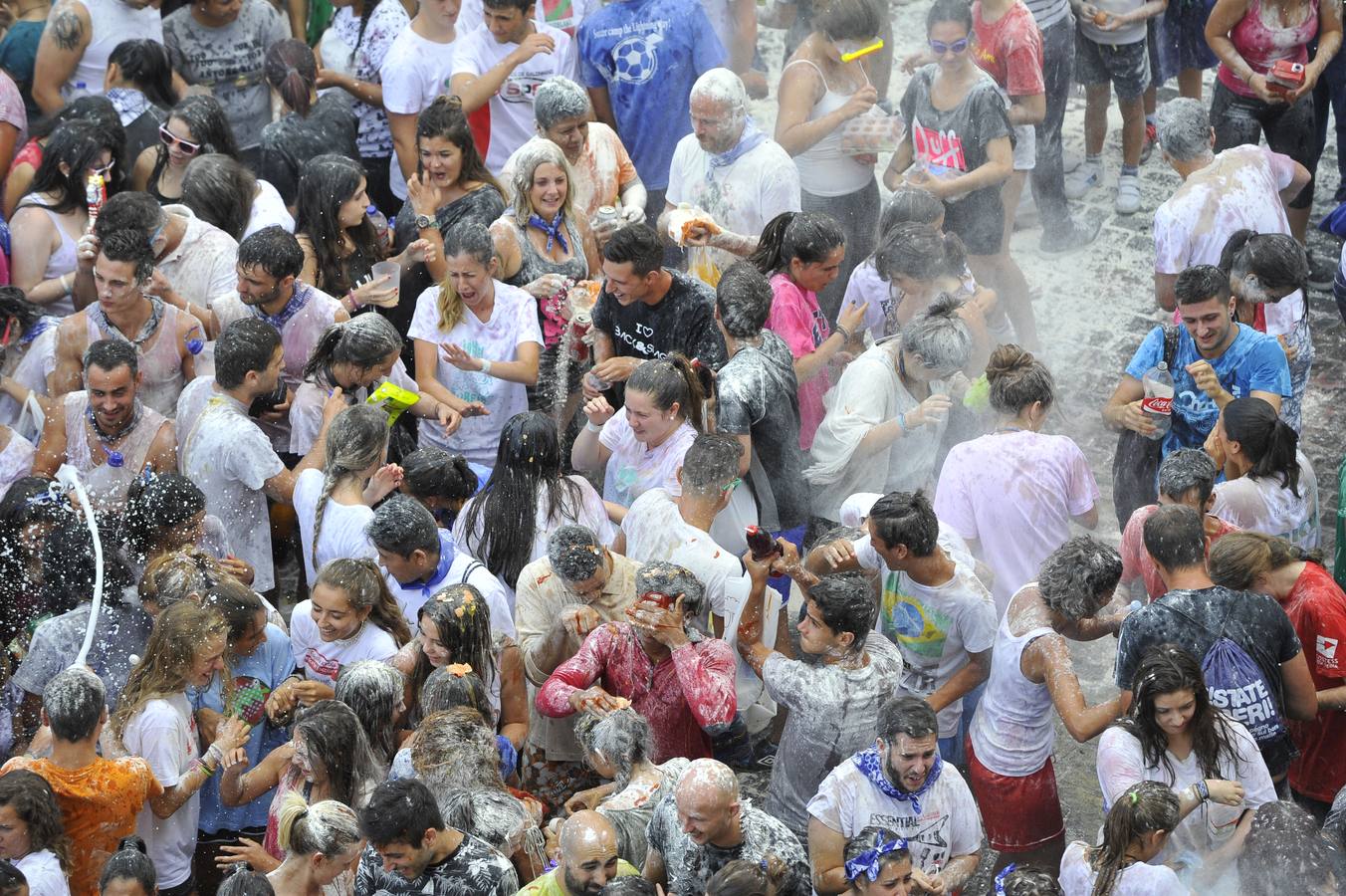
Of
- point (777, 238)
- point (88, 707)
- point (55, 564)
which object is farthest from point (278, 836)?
point (777, 238)

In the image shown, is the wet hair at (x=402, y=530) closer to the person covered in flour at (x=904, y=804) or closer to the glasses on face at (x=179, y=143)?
the person covered in flour at (x=904, y=804)

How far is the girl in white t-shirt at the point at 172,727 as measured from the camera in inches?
195

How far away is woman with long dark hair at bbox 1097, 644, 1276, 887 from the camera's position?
454 centimetres

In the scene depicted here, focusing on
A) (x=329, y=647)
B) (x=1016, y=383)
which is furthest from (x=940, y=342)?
(x=329, y=647)

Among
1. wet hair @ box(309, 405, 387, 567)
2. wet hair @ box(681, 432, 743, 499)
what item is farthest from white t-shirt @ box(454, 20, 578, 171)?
wet hair @ box(681, 432, 743, 499)

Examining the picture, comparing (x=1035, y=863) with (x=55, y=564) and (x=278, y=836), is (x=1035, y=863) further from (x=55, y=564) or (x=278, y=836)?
(x=55, y=564)

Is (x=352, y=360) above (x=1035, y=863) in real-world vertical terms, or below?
above

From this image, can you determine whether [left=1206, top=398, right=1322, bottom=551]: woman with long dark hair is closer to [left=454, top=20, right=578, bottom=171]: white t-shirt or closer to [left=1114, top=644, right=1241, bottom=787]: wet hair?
[left=1114, top=644, right=1241, bottom=787]: wet hair

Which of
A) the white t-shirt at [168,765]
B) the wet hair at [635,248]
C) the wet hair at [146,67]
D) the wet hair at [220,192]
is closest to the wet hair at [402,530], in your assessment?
the white t-shirt at [168,765]

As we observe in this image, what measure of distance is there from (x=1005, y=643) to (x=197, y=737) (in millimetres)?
2579

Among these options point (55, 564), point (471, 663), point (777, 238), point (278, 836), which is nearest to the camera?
point (278, 836)

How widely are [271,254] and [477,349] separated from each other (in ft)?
2.97

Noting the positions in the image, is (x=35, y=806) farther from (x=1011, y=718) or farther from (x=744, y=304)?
(x=744, y=304)

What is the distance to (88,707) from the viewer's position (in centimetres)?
471
